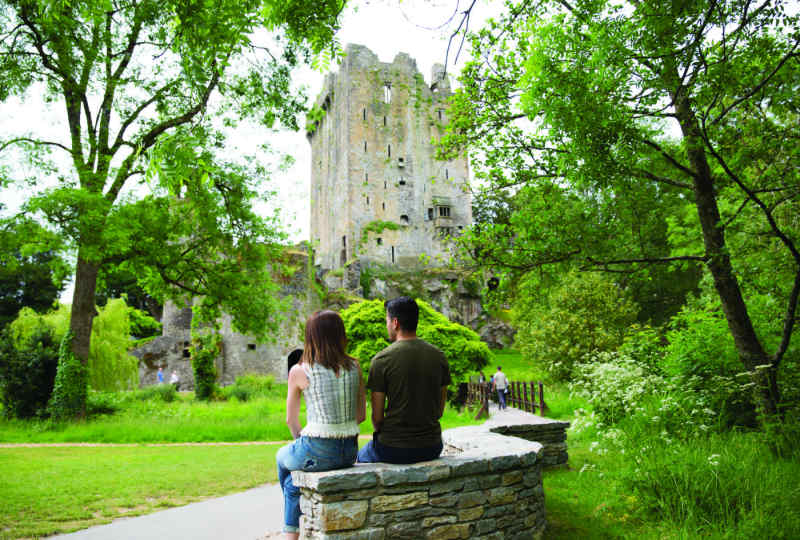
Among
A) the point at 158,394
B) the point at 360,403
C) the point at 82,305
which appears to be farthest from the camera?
the point at 158,394

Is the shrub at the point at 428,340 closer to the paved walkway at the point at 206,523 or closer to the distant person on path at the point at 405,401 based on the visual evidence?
the paved walkway at the point at 206,523

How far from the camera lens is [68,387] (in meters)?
13.5

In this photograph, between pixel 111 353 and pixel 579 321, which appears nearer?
pixel 111 353

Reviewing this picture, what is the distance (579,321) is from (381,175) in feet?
104

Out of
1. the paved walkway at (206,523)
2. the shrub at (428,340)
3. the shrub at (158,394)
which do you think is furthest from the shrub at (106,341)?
the paved walkway at (206,523)

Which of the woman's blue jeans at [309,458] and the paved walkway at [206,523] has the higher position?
the woman's blue jeans at [309,458]

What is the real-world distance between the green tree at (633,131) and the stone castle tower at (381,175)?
38.2 metres

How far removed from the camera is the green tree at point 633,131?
4.88 m

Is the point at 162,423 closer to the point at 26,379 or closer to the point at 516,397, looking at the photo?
the point at 26,379

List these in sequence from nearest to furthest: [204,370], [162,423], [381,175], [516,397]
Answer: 1. [162,423]
2. [516,397]
3. [204,370]
4. [381,175]

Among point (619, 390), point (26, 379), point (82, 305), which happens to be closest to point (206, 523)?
point (619, 390)

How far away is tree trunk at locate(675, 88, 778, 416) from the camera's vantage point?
5.57 metres

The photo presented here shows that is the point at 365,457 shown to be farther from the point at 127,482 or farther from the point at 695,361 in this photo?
the point at 695,361

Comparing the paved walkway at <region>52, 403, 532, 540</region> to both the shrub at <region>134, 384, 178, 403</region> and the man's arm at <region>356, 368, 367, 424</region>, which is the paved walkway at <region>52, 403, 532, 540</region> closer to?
the man's arm at <region>356, 368, 367, 424</region>
